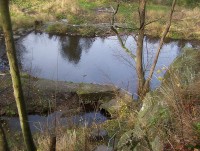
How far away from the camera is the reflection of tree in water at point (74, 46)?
19625 mm

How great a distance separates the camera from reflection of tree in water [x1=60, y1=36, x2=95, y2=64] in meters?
19.6

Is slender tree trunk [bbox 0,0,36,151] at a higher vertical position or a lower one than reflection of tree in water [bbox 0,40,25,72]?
higher

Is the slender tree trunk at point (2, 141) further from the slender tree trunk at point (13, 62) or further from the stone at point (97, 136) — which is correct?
the stone at point (97, 136)

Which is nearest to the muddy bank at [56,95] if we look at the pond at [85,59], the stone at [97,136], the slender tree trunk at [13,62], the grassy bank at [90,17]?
the pond at [85,59]

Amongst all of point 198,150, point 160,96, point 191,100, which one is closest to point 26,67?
point 160,96

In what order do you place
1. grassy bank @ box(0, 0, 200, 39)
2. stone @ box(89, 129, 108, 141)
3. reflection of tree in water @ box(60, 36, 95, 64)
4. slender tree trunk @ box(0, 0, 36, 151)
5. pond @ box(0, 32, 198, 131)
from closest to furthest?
1. slender tree trunk @ box(0, 0, 36, 151)
2. stone @ box(89, 129, 108, 141)
3. pond @ box(0, 32, 198, 131)
4. reflection of tree in water @ box(60, 36, 95, 64)
5. grassy bank @ box(0, 0, 200, 39)

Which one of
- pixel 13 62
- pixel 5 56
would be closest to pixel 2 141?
pixel 13 62

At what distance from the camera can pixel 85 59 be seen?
1917 cm

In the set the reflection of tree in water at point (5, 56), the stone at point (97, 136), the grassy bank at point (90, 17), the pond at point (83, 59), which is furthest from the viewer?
the grassy bank at point (90, 17)

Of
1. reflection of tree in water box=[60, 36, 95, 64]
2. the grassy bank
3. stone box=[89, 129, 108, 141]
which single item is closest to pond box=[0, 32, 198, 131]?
reflection of tree in water box=[60, 36, 95, 64]

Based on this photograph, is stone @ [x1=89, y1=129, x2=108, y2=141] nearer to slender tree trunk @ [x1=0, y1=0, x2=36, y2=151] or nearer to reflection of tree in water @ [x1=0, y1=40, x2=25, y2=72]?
slender tree trunk @ [x1=0, y1=0, x2=36, y2=151]

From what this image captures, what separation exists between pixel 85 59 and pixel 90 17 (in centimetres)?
874

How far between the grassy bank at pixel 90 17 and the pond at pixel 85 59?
133cm

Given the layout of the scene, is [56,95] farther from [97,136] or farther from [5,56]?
[97,136]
